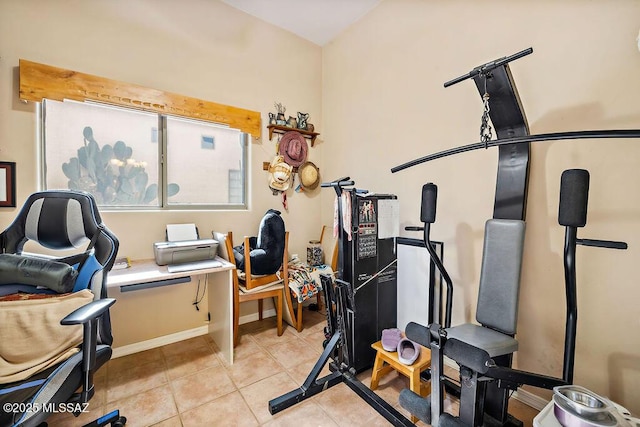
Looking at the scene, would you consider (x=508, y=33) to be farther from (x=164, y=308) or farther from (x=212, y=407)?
(x=164, y=308)

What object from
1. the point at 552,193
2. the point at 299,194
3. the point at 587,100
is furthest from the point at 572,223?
the point at 299,194

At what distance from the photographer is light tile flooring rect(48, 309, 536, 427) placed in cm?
166

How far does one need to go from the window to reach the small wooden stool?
6.75 ft

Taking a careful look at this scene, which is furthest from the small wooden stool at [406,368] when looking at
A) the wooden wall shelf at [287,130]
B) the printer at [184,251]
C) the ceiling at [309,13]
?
the ceiling at [309,13]

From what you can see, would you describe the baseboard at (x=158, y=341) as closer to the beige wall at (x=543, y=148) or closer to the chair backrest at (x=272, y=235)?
the chair backrest at (x=272, y=235)

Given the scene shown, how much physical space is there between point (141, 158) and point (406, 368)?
2737mm

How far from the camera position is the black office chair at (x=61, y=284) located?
42.4 inches

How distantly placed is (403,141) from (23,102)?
299 centimetres

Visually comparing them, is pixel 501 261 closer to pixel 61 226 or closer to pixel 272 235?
pixel 272 235

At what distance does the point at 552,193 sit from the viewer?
169cm

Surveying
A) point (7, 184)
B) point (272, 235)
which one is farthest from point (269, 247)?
point (7, 184)

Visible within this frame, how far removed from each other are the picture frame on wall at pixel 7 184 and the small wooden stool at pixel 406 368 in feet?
9.14

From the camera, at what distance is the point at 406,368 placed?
5.59ft

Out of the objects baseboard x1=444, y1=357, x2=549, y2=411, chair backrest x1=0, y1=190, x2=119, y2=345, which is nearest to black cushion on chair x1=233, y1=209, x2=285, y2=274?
chair backrest x1=0, y1=190, x2=119, y2=345
